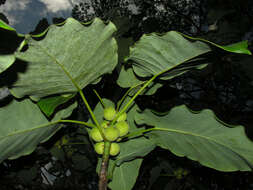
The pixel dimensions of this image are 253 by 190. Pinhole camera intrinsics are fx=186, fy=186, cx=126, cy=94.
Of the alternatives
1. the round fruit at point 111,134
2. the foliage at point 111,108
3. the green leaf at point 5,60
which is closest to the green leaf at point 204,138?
the foliage at point 111,108

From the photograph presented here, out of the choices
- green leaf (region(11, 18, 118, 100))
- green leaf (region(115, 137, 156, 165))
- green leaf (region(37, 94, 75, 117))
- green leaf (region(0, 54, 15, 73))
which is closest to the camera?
green leaf (region(0, 54, 15, 73))

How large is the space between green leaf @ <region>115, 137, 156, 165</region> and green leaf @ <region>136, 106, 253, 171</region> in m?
0.08

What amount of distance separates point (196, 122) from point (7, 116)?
591 mm

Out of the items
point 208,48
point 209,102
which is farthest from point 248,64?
point 209,102

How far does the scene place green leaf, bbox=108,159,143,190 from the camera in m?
0.73

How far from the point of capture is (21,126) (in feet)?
1.86

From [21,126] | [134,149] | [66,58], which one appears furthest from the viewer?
[134,149]

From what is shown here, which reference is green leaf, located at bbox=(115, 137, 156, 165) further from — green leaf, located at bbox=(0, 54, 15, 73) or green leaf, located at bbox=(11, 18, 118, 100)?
green leaf, located at bbox=(0, 54, 15, 73)

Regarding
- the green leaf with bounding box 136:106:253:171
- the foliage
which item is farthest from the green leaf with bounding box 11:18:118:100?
the green leaf with bounding box 136:106:253:171

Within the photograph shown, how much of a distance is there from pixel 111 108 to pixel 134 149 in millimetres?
202

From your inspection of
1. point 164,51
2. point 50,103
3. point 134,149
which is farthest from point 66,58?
point 134,149

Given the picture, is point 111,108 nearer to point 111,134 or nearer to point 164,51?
point 111,134

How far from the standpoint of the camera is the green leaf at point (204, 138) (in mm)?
575

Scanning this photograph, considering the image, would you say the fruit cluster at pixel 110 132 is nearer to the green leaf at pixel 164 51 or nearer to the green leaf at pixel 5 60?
the green leaf at pixel 164 51
